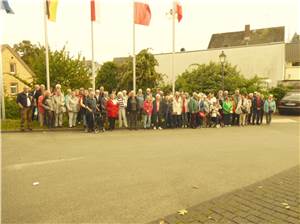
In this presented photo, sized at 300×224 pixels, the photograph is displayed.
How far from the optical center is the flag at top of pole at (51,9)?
50.9ft

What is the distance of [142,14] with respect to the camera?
1816 centimetres

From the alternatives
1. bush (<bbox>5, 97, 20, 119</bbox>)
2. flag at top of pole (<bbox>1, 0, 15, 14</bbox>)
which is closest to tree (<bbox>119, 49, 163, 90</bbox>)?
bush (<bbox>5, 97, 20, 119</bbox>)

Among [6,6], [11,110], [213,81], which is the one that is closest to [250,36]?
[213,81]

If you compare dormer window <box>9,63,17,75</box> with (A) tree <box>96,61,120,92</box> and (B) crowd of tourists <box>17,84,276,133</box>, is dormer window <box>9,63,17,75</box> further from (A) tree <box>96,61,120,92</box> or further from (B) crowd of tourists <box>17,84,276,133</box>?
(B) crowd of tourists <box>17,84,276,133</box>

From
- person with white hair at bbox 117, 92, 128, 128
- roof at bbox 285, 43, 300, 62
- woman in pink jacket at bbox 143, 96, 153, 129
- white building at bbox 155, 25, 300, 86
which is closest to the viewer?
person with white hair at bbox 117, 92, 128, 128

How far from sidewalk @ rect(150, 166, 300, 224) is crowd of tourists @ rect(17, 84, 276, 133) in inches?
356

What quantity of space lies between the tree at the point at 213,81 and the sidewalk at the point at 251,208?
19700mm

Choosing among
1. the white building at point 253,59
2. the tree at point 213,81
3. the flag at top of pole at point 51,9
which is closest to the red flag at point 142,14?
the flag at top of pole at point 51,9

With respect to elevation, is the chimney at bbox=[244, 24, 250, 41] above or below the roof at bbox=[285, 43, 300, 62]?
above

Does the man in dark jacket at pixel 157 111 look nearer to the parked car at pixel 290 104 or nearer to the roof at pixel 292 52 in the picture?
the parked car at pixel 290 104

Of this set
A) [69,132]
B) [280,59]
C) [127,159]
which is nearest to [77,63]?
[69,132]

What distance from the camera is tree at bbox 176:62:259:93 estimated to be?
987 inches

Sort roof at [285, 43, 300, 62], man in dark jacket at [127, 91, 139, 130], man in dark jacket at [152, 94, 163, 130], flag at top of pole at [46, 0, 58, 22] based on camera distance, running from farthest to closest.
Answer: roof at [285, 43, 300, 62]
flag at top of pole at [46, 0, 58, 22]
man in dark jacket at [152, 94, 163, 130]
man in dark jacket at [127, 91, 139, 130]

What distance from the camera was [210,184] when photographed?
591 centimetres
